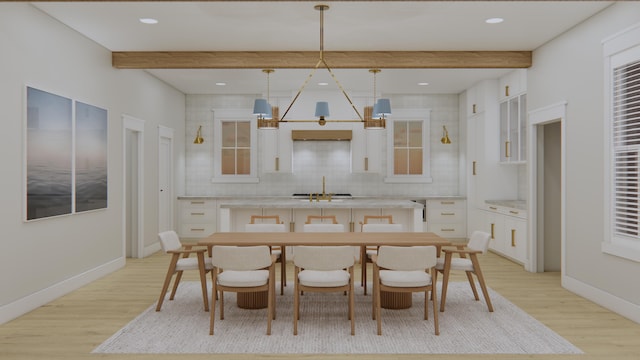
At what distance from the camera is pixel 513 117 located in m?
7.46

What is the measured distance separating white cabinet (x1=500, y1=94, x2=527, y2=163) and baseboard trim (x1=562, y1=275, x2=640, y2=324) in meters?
2.25

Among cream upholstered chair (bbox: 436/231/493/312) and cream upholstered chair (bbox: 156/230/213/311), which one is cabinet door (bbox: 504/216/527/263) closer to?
cream upholstered chair (bbox: 436/231/493/312)

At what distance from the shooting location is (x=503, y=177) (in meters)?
8.01

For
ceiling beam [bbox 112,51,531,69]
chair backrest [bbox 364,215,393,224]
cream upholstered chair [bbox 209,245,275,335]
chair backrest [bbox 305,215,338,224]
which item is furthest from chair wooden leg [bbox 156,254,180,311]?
chair backrest [bbox 364,215,393,224]

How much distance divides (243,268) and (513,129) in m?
5.23

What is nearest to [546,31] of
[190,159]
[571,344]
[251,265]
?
[571,344]

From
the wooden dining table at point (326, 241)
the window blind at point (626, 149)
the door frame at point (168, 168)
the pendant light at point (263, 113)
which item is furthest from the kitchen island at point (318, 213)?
the window blind at point (626, 149)

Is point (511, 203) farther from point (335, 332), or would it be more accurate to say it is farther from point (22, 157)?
point (22, 157)

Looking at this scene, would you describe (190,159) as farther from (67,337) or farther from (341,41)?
(67,337)

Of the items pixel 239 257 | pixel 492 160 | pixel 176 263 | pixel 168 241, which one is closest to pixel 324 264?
pixel 239 257

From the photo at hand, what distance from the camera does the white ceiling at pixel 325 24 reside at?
4.58 metres

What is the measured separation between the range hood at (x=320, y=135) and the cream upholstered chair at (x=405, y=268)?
4.87 meters

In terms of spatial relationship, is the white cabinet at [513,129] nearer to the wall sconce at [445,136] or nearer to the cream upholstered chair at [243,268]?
the wall sconce at [445,136]

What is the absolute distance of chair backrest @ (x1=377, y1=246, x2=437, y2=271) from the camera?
3.84 m
